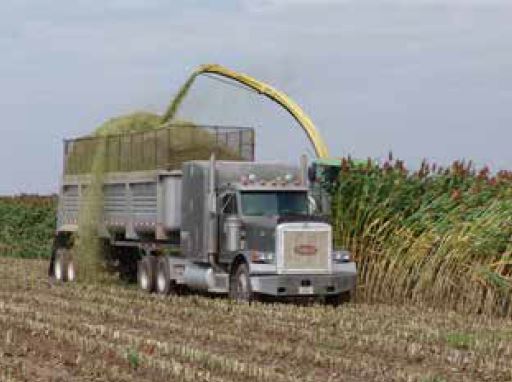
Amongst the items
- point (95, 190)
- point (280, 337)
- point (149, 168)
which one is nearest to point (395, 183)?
point (149, 168)

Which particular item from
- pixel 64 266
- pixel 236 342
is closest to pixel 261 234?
pixel 236 342

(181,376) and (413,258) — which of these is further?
(413,258)

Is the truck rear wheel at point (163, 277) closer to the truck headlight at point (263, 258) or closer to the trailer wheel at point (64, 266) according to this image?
the truck headlight at point (263, 258)

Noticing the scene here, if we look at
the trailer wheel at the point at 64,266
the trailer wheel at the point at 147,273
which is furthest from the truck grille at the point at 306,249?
the trailer wheel at the point at 64,266

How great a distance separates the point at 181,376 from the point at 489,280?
915 cm

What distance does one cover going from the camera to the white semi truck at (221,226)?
18859mm

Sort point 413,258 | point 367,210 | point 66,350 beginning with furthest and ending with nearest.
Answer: point 367,210 < point 413,258 < point 66,350

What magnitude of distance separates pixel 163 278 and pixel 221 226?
2225 millimetres

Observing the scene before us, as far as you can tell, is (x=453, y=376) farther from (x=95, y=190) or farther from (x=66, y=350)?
(x=95, y=190)

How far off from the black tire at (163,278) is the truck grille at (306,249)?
3.21 meters

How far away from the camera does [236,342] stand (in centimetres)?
1317

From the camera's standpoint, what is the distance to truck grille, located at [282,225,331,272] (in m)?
18.8

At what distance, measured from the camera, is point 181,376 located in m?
10.5

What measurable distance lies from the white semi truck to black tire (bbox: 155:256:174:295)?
0.06 feet
